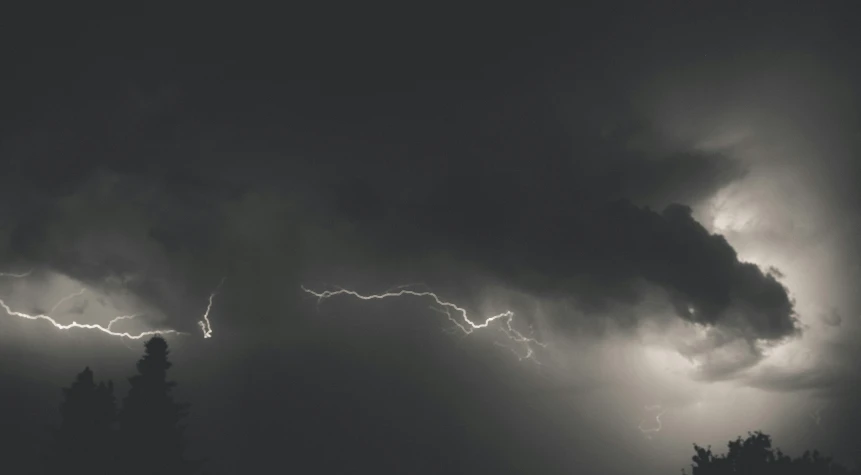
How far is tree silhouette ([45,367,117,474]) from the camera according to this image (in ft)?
43.2

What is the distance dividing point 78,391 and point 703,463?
806 inches

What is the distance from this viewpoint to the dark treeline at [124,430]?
13.2 meters

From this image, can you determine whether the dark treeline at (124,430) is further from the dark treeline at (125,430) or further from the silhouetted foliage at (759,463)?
the silhouetted foliage at (759,463)

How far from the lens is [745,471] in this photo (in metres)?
20.3

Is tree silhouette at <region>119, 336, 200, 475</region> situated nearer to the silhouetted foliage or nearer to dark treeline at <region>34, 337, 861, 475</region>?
dark treeline at <region>34, 337, 861, 475</region>

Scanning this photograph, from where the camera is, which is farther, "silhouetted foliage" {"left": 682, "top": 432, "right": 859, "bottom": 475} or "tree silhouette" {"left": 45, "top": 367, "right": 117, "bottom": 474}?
"silhouetted foliage" {"left": 682, "top": 432, "right": 859, "bottom": 475}

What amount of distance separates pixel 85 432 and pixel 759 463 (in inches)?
827

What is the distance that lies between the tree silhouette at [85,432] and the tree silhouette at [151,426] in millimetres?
364

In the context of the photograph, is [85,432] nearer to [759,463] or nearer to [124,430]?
[124,430]

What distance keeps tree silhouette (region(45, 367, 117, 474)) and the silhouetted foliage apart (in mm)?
19250

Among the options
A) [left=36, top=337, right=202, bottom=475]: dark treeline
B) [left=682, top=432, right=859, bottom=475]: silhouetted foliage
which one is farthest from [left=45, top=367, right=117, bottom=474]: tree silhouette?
[left=682, top=432, right=859, bottom=475]: silhouetted foliage

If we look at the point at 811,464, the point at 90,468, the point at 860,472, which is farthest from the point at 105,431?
the point at 860,472

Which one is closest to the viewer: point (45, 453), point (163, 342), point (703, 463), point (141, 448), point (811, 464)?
point (45, 453)

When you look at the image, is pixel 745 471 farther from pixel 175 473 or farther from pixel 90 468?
pixel 90 468
